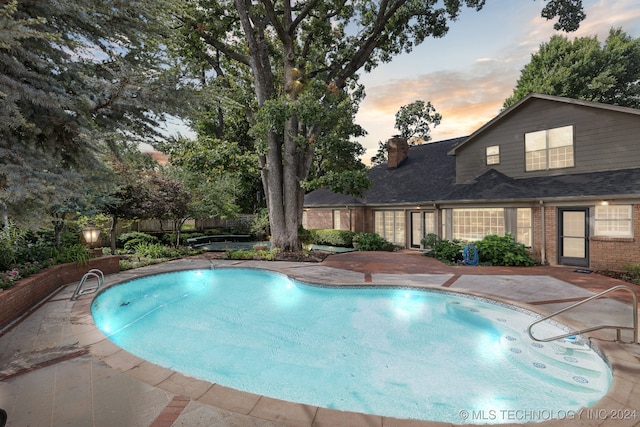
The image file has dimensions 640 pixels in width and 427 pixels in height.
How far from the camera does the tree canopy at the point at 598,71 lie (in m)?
24.3

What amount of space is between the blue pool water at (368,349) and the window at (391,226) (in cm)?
919

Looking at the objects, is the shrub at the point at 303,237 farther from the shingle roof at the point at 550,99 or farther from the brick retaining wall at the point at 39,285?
the shingle roof at the point at 550,99

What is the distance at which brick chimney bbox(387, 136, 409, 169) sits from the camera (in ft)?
70.3

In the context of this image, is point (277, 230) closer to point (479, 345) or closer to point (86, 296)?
point (86, 296)

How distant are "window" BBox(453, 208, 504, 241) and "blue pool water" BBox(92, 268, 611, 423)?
7167 mm

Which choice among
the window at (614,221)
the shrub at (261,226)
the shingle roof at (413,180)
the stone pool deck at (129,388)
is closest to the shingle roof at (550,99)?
the shingle roof at (413,180)

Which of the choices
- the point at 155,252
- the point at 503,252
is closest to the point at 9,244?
the point at 155,252

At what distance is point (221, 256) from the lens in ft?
47.3

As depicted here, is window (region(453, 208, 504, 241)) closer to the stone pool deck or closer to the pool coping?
the stone pool deck

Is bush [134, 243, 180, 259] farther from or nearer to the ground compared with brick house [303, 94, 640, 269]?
nearer to the ground

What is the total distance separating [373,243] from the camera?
56.1 feet

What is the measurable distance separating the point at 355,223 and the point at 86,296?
14166mm

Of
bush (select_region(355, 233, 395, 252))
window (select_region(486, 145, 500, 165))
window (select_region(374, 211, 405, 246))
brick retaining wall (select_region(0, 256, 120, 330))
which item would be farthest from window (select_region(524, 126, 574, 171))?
brick retaining wall (select_region(0, 256, 120, 330))

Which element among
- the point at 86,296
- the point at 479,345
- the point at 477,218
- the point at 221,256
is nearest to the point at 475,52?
the point at 477,218
